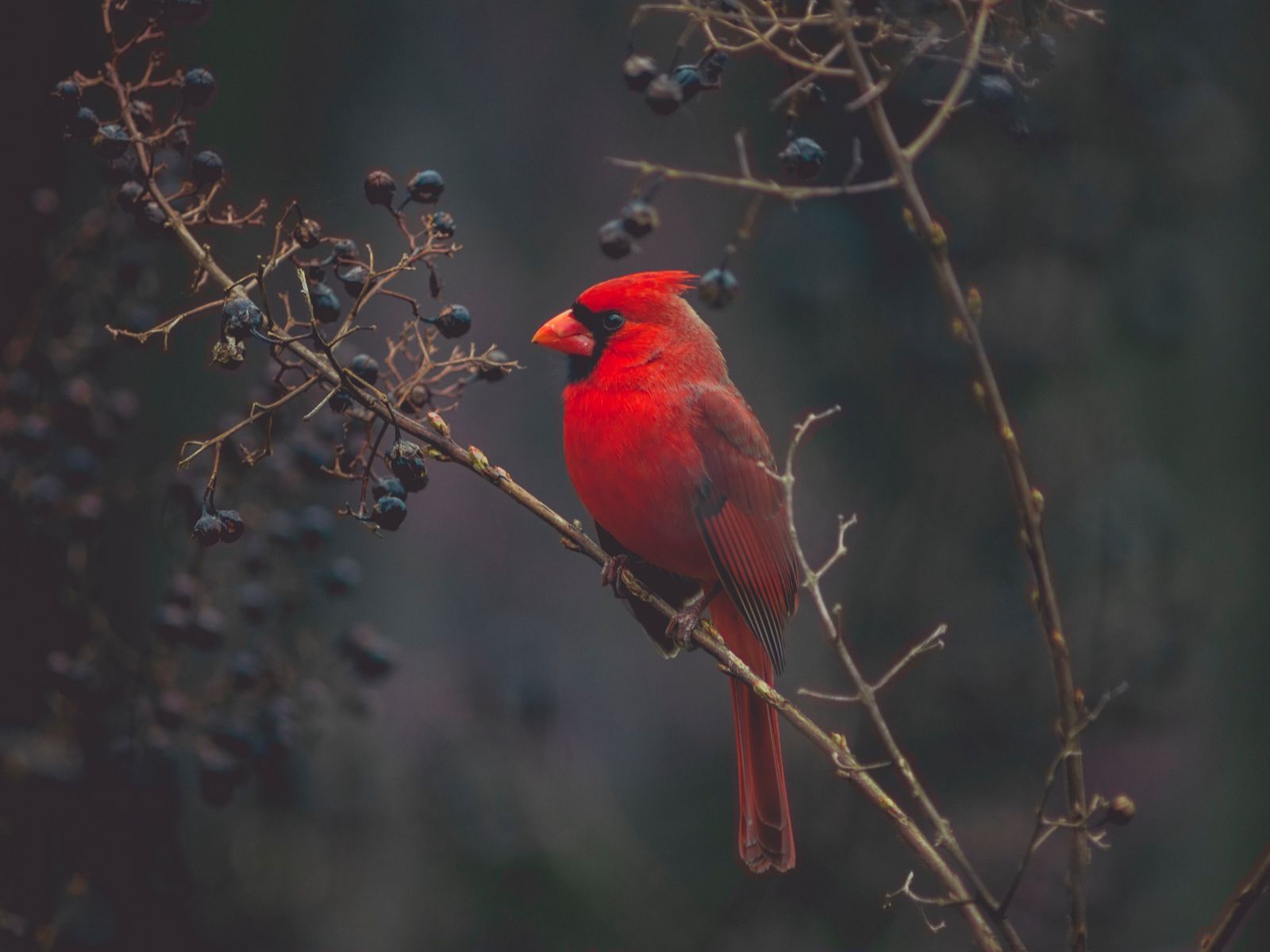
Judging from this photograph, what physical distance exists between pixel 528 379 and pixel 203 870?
0.99 metres

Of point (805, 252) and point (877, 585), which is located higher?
point (805, 252)

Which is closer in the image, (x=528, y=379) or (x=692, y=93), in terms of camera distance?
(x=692, y=93)

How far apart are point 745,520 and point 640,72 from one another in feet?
1.84

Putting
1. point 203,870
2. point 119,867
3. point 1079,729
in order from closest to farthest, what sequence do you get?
point 1079,729, point 119,867, point 203,870

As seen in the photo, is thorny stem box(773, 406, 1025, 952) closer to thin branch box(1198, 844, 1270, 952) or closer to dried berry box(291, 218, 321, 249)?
thin branch box(1198, 844, 1270, 952)

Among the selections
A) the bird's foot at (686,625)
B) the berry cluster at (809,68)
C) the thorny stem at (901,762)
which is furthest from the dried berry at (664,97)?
the bird's foot at (686,625)

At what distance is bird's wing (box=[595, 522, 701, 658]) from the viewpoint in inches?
53.4

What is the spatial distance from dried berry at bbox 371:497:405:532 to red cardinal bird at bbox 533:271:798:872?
312mm

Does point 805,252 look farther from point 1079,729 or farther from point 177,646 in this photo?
point 1079,729

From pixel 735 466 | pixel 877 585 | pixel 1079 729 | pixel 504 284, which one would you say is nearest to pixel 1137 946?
pixel 877 585

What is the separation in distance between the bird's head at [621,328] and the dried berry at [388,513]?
1.13 ft

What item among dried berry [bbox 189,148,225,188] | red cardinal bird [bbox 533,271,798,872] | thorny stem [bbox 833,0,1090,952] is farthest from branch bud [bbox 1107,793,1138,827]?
dried berry [bbox 189,148,225,188]

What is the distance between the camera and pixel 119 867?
→ 56.9 inches

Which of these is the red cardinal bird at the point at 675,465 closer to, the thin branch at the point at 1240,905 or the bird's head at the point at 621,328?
the bird's head at the point at 621,328
